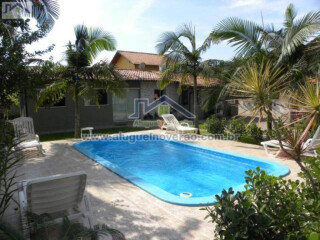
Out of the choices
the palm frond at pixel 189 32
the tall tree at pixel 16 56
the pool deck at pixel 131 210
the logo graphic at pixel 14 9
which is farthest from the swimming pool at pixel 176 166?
the palm frond at pixel 189 32

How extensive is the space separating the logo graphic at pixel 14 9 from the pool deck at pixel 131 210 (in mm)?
4019

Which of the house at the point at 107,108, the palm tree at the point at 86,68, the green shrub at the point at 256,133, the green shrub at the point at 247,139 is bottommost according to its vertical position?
the green shrub at the point at 247,139

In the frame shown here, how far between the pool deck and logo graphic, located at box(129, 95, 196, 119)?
12.6 metres

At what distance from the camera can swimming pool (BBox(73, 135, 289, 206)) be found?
6.93 m

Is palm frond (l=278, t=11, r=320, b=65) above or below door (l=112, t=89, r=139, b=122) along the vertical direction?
above

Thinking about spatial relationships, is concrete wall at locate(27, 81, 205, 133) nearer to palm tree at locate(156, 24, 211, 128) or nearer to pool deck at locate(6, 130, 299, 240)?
palm tree at locate(156, 24, 211, 128)

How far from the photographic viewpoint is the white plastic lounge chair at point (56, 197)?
11.6ft

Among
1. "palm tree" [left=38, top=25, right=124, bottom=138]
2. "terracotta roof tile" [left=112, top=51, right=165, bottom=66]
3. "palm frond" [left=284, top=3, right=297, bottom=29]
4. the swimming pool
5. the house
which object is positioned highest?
"terracotta roof tile" [left=112, top=51, right=165, bottom=66]

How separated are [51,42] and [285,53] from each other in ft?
26.2

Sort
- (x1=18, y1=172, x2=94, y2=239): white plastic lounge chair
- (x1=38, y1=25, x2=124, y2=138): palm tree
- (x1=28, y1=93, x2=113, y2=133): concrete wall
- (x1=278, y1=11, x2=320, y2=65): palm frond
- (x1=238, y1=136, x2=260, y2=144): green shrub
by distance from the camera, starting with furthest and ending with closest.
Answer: (x1=28, y1=93, x2=113, y2=133): concrete wall → (x1=38, y1=25, x2=124, y2=138): palm tree → (x1=238, y1=136, x2=260, y2=144): green shrub → (x1=278, y1=11, x2=320, y2=65): palm frond → (x1=18, y1=172, x2=94, y2=239): white plastic lounge chair

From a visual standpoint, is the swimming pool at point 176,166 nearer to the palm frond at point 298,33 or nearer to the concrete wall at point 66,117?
the palm frond at point 298,33

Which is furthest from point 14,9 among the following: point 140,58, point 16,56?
point 140,58

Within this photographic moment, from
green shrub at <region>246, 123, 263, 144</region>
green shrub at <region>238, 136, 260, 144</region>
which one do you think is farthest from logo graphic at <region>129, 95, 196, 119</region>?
green shrub at <region>246, 123, 263, 144</region>

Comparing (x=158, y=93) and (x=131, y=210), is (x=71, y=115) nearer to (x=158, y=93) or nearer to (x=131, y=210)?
(x=158, y=93)
